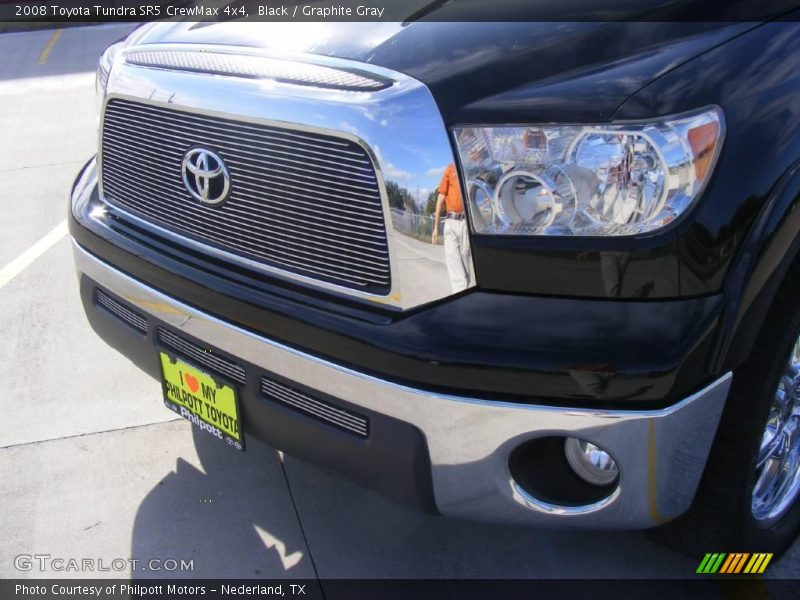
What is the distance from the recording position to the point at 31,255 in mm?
4645

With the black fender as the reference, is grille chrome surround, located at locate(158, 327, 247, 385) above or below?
below

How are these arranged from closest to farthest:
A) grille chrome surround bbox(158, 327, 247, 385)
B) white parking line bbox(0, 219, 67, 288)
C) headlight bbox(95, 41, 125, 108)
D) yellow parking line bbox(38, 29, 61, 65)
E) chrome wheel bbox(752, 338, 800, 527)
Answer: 1. grille chrome surround bbox(158, 327, 247, 385)
2. chrome wheel bbox(752, 338, 800, 527)
3. headlight bbox(95, 41, 125, 108)
4. white parking line bbox(0, 219, 67, 288)
5. yellow parking line bbox(38, 29, 61, 65)

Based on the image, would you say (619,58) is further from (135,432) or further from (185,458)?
(135,432)

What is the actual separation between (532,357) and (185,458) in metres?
1.68

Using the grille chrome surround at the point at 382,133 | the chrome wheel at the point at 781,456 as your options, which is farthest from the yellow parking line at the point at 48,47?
the chrome wheel at the point at 781,456

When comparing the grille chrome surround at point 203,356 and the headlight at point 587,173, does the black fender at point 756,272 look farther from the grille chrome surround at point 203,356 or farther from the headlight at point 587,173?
the grille chrome surround at point 203,356

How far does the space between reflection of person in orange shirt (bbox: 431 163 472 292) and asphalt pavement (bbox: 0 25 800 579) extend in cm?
107

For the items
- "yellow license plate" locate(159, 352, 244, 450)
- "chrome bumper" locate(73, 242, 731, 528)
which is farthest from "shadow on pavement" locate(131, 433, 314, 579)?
"chrome bumper" locate(73, 242, 731, 528)

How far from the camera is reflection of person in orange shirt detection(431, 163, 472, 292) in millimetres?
1788

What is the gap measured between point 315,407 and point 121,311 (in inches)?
32.6

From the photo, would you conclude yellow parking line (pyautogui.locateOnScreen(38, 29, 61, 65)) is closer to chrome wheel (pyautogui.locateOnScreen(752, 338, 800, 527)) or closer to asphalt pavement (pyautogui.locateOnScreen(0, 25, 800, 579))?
asphalt pavement (pyautogui.locateOnScreen(0, 25, 800, 579))

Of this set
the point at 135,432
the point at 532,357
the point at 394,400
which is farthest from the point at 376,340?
the point at 135,432

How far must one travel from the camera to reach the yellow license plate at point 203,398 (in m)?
2.23

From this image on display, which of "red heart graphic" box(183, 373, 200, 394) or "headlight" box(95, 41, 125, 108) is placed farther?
"headlight" box(95, 41, 125, 108)
